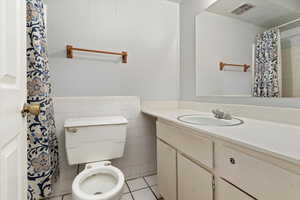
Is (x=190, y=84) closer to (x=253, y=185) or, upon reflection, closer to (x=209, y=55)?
(x=209, y=55)

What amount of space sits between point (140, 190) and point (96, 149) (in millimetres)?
642

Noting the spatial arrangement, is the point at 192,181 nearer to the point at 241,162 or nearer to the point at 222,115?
the point at 241,162

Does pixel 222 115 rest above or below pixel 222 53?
below

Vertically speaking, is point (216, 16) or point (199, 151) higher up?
point (216, 16)

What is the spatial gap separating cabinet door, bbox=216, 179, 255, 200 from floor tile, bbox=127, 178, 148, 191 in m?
1.03

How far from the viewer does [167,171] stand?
3.82 ft

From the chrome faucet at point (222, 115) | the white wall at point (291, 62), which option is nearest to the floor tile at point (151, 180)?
the chrome faucet at point (222, 115)

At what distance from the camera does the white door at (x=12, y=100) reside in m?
0.44

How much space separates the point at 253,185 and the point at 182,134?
1.54ft

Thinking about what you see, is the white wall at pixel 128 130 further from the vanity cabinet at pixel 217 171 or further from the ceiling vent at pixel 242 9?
the ceiling vent at pixel 242 9

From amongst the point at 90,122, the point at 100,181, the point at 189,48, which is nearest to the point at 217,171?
the point at 100,181

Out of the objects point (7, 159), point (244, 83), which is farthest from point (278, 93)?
point (7, 159)

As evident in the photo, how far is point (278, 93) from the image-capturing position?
3.02 ft

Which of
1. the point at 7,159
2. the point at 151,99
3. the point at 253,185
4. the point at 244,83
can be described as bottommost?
the point at 253,185
